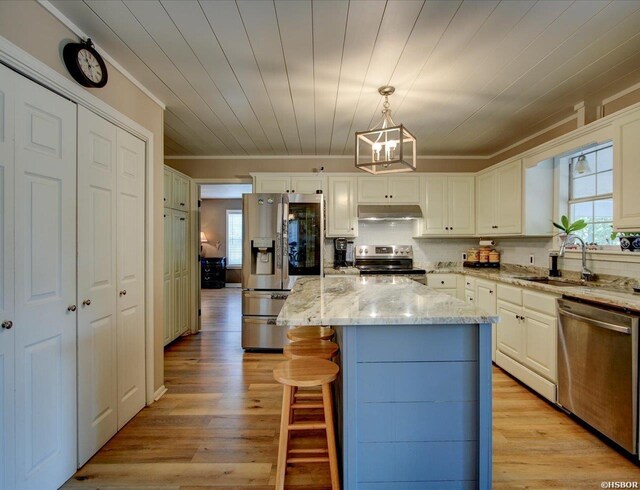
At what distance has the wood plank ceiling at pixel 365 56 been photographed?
1.61 m

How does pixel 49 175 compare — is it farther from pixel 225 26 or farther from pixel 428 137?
pixel 428 137

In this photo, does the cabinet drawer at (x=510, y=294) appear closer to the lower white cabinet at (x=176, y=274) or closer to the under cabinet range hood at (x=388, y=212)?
the under cabinet range hood at (x=388, y=212)

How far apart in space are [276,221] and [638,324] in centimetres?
310

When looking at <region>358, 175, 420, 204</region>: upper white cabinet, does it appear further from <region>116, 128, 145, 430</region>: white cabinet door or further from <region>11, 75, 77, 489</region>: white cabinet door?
<region>11, 75, 77, 489</region>: white cabinet door

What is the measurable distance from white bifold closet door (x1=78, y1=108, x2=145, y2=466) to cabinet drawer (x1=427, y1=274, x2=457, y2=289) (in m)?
3.15

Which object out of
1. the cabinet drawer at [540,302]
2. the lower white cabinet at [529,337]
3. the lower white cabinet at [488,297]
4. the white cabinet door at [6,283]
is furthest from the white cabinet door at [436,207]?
the white cabinet door at [6,283]

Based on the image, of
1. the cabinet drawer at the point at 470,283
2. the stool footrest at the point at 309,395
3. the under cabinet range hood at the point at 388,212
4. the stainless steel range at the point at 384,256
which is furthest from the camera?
the stainless steel range at the point at 384,256

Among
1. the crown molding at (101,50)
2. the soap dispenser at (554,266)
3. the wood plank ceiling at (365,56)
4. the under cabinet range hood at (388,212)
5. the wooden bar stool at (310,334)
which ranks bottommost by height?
the wooden bar stool at (310,334)

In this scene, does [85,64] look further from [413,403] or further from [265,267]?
[413,403]

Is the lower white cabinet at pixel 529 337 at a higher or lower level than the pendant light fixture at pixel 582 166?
lower

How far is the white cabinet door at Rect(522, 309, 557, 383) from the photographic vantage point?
239 cm

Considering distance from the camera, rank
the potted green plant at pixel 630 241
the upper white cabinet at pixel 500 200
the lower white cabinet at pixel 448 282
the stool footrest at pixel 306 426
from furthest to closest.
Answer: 1. the lower white cabinet at pixel 448 282
2. the upper white cabinet at pixel 500 200
3. the potted green plant at pixel 630 241
4. the stool footrest at pixel 306 426

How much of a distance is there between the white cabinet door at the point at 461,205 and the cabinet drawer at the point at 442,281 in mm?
646

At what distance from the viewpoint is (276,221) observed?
144 inches
